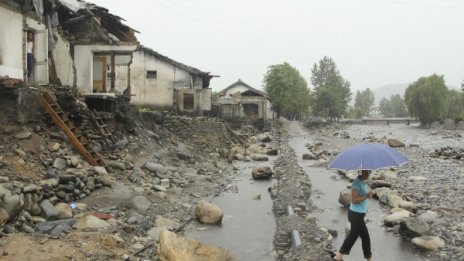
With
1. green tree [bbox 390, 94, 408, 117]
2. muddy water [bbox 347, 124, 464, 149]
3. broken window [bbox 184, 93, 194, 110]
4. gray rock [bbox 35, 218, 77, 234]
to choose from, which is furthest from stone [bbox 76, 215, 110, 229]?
green tree [bbox 390, 94, 408, 117]

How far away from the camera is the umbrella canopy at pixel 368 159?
6.80 metres

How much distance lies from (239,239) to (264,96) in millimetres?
44569

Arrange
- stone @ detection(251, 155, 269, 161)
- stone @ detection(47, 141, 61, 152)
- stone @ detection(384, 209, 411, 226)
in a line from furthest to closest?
stone @ detection(251, 155, 269, 161)
stone @ detection(47, 141, 61, 152)
stone @ detection(384, 209, 411, 226)

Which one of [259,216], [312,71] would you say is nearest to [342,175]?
[259,216]

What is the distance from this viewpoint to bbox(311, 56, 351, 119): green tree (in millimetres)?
90375

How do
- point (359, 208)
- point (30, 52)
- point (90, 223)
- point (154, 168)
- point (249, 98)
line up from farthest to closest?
point (249, 98) < point (154, 168) < point (30, 52) < point (90, 223) < point (359, 208)

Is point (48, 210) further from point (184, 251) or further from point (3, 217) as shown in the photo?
point (184, 251)

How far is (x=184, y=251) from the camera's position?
804cm

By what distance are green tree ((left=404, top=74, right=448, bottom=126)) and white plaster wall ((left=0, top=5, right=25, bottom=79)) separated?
66.7 meters

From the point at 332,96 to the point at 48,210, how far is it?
84.7 meters

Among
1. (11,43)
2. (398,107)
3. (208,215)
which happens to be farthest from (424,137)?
(398,107)

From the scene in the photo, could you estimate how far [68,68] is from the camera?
719 inches

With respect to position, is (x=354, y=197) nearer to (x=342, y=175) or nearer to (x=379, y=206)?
(x=379, y=206)

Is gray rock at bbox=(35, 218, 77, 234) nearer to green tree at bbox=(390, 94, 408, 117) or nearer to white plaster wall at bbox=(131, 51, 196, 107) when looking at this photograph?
white plaster wall at bbox=(131, 51, 196, 107)
